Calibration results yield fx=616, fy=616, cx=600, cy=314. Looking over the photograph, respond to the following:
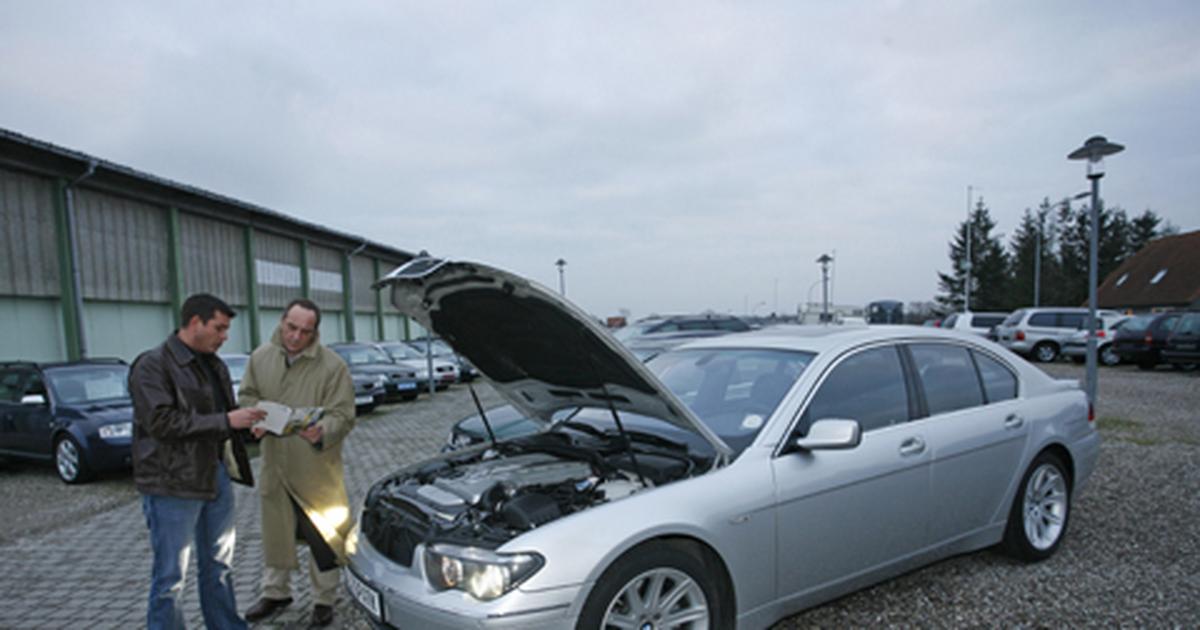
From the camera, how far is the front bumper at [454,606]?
2.12 meters

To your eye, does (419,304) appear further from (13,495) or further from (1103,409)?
(1103,409)

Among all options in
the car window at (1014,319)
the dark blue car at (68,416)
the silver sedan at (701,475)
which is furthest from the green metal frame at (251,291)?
→ the car window at (1014,319)

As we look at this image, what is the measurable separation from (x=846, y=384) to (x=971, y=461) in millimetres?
927

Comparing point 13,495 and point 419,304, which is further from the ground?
point 419,304

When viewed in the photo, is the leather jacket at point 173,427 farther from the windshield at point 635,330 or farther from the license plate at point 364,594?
the windshield at point 635,330

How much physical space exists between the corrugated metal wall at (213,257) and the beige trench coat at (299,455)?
17.1m

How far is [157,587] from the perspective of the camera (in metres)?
2.76

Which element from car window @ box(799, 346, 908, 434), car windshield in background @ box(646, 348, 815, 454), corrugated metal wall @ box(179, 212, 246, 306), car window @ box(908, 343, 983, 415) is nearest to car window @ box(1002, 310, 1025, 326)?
car window @ box(908, 343, 983, 415)

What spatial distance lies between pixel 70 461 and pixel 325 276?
19.8m

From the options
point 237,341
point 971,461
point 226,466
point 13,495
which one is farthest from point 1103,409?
point 237,341

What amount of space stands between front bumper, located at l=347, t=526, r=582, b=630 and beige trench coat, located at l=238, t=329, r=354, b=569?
982 millimetres

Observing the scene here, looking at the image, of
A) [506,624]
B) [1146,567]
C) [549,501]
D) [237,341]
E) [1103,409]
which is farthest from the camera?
[237,341]

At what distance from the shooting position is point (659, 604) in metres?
2.42

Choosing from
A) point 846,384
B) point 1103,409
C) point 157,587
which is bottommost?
point 1103,409
